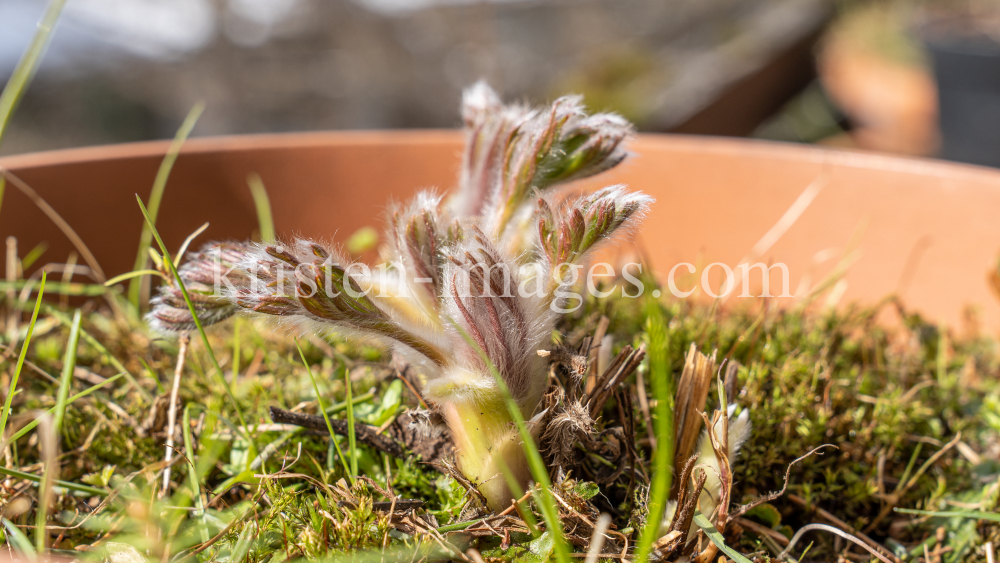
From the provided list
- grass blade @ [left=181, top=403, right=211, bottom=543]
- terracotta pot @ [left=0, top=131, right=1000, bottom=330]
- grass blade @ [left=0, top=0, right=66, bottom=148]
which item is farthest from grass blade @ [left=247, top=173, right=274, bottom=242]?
grass blade @ [left=181, top=403, right=211, bottom=543]

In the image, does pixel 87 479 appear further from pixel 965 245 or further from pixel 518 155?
pixel 965 245

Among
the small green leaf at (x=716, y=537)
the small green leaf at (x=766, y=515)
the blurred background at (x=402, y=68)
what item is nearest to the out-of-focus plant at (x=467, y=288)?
the small green leaf at (x=716, y=537)

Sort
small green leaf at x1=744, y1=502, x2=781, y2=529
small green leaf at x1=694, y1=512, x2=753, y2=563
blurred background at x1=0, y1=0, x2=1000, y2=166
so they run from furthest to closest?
blurred background at x1=0, y1=0, x2=1000, y2=166
small green leaf at x1=744, y1=502, x2=781, y2=529
small green leaf at x1=694, y1=512, x2=753, y2=563

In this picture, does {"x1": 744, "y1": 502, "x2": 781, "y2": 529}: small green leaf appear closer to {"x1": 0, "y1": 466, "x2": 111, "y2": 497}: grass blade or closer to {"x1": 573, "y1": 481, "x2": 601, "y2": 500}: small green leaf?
{"x1": 573, "y1": 481, "x2": 601, "y2": 500}: small green leaf

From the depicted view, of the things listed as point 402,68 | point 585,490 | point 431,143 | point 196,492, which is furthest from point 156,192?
point 402,68

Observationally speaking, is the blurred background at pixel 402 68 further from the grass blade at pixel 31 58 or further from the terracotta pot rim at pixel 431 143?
the grass blade at pixel 31 58

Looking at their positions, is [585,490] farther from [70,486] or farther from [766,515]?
[70,486]

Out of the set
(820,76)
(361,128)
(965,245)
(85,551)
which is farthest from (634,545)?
(820,76)
